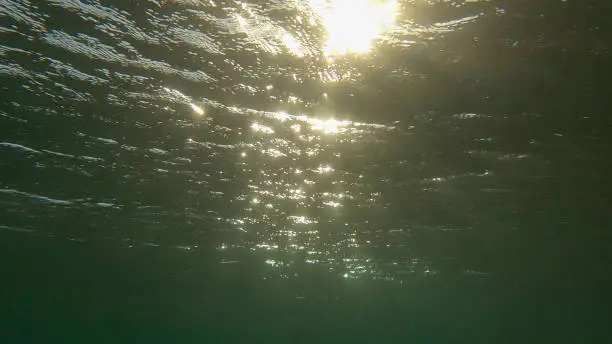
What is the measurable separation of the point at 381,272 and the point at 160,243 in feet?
48.8

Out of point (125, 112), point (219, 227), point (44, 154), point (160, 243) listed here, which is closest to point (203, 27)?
point (125, 112)

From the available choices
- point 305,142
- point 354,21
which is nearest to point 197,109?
point 305,142

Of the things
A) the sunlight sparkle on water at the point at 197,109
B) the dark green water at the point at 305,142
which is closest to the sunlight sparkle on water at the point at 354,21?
the dark green water at the point at 305,142

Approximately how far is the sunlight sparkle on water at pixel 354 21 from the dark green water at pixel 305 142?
81 millimetres

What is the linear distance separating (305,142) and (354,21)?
5.19 meters

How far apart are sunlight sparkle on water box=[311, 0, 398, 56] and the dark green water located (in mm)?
81

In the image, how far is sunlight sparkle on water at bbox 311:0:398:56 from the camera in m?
7.21

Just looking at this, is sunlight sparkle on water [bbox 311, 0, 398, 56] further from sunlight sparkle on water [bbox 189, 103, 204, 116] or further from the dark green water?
sunlight sparkle on water [bbox 189, 103, 204, 116]

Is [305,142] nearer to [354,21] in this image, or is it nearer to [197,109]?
[197,109]

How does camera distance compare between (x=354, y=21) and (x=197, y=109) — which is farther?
(x=197, y=109)

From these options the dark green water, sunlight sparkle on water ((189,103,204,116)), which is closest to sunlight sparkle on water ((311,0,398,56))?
the dark green water

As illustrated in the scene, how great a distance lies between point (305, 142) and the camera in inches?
487

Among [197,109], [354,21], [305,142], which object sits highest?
[354,21]

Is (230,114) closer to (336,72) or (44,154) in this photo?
(336,72)
